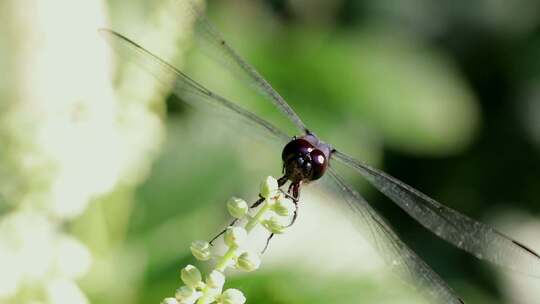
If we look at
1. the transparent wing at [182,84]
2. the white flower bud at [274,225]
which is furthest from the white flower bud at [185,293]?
the transparent wing at [182,84]

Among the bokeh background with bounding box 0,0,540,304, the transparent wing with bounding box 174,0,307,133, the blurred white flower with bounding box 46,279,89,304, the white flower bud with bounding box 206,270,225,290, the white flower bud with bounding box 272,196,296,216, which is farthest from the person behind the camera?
the transparent wing with bounding box 174,0,307,133

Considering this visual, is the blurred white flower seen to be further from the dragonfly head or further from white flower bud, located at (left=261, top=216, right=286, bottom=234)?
the dragonfly head

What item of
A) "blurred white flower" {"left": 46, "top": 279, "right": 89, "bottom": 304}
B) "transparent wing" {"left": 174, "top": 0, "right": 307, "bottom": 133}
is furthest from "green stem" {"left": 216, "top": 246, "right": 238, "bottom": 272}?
"transparent wing" {"left": 174, "top": 0, "right": 307, "bottom": 133}

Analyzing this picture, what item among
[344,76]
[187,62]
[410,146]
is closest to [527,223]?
[410,146]

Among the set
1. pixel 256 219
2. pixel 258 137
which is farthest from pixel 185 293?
pixel 258 137

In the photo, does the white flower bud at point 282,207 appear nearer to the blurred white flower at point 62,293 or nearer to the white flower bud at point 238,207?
the white flower bud at point 238,207

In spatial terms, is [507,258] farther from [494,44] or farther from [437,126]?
[494,44]

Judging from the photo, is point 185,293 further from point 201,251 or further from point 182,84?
point 182,84

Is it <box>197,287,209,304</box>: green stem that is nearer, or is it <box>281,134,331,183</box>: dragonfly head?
<box>197,287,209,304</box>: green stem
